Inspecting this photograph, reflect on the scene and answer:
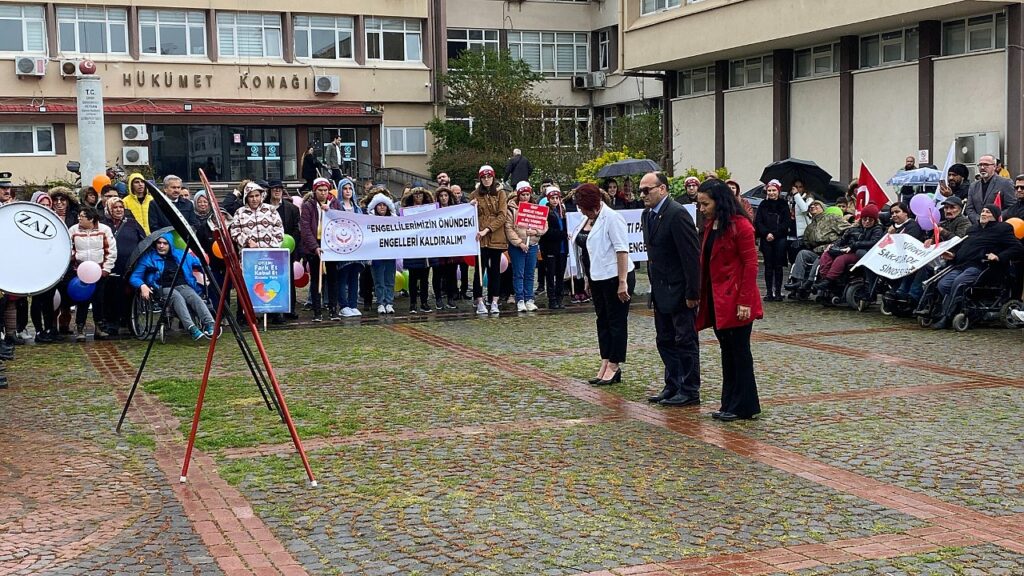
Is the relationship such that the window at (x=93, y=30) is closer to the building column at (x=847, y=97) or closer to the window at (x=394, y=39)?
the window at (x=394, y=39)

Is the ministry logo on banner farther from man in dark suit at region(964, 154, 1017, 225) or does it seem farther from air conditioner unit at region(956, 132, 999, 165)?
air conditioner unit at region(956, 132, 999, 165)

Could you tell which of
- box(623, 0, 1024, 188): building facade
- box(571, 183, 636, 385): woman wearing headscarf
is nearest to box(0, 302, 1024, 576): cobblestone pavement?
box(571, 183, 636, 385): woman wearing headscarf

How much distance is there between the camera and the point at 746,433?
965cm

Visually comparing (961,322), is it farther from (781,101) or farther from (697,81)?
(697,81)

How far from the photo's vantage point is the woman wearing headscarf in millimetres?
11781

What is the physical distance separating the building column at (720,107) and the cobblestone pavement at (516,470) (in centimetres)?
2965

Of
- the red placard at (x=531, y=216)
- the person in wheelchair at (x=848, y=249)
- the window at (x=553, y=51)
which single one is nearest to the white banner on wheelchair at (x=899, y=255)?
the person in wheelchair at (x=848, y=249)

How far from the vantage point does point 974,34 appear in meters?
32.3

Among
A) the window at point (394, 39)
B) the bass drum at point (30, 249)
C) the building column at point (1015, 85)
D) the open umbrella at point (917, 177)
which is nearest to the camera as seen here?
the bass drum at point (30, 249)

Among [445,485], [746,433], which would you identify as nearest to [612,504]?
[445,485]

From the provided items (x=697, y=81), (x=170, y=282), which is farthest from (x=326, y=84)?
(x=170, y=282)

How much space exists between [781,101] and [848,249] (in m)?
21.9

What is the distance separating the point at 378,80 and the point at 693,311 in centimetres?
4766

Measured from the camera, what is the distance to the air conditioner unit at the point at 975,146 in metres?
31.4
